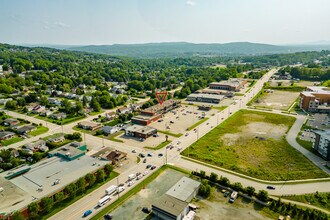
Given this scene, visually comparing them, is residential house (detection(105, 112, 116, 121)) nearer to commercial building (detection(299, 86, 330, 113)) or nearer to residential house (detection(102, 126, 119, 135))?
residential house (detection(102, 126, 119, 135))

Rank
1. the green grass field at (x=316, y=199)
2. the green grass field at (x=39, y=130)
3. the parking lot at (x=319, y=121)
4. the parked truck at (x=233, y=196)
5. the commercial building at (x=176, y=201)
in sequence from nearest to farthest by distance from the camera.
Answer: the commercial building at (x=176, y=201) → the green grass field at (x=316, y=199) → the parked truck at (x=233, y=196) → the green grass field at (x=39, y=130) → the parking lot at (x=319, y=121)

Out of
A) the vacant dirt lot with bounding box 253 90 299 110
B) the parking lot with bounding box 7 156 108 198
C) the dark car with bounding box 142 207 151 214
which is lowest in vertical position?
the dark car with bounding box 142 207 151 214

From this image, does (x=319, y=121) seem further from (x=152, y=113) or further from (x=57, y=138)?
(x=57, y=138)

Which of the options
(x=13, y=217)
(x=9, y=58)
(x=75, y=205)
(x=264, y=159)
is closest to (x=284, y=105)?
(x=264, y=159)

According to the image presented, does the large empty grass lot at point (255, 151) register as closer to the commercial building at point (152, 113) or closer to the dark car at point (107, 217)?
the commercial building at point (152, 113)

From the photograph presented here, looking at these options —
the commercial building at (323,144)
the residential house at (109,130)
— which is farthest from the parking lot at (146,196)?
the commercial building at (323,144)

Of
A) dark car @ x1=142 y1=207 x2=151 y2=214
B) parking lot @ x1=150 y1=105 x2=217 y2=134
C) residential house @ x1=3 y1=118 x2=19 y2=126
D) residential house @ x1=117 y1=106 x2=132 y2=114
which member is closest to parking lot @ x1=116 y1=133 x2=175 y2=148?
parking lot @ x1=150 y1=105 x2=217 y2=134
